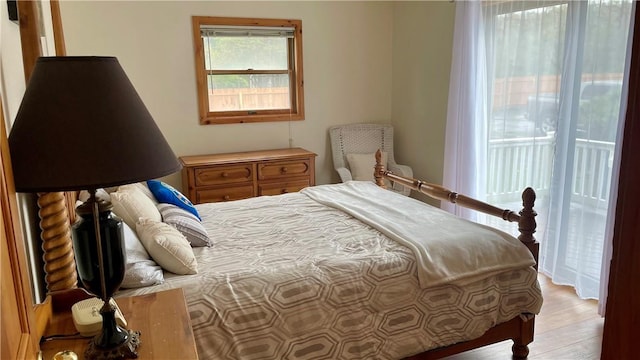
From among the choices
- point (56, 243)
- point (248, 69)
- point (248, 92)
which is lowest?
point (56, 243)

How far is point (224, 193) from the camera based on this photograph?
395cm

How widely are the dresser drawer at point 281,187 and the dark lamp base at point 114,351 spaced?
293 cm

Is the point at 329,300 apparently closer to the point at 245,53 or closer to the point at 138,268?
the point at 138,268

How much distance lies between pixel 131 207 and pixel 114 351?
41.9 inches

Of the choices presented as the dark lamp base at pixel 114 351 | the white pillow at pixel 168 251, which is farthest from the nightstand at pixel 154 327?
the white pillow at pixel 168 251

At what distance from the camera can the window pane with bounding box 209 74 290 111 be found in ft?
14.2

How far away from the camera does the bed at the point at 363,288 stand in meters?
1.75

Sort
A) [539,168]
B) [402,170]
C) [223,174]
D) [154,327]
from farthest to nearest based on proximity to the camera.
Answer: [402,170], [223,174], [539,168], [154,327]

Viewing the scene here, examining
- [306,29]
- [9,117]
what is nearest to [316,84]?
[306,29]

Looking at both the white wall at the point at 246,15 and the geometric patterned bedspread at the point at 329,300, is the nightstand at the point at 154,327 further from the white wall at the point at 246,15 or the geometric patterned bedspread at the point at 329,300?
the white wall at the point at 246,15

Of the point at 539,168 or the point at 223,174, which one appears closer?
the point at 539,168

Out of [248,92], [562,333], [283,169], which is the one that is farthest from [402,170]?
[562,333]

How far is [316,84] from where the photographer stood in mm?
4594

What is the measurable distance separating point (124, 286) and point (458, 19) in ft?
10.3
